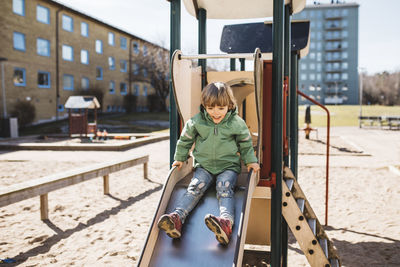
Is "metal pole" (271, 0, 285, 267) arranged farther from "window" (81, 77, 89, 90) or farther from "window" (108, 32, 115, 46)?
"window" (108, 32, 115, 46)

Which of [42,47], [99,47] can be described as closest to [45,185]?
[42,47]

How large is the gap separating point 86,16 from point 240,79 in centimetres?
3100

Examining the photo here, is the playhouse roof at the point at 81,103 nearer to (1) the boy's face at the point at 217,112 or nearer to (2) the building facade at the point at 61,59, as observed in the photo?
(2) the building facade at the point at 61,59

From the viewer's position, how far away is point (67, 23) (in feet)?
98.3

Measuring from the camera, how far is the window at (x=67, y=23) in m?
29.5

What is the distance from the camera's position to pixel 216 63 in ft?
175

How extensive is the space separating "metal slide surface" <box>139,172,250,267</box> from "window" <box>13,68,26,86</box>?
25432mm

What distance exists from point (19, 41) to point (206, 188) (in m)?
26.5

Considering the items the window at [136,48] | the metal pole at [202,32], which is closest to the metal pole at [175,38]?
the metal pole at [202,32]

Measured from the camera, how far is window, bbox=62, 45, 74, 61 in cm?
2960

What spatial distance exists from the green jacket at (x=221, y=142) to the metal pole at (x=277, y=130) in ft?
0.93

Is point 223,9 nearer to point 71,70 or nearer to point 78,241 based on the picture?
point 78,241

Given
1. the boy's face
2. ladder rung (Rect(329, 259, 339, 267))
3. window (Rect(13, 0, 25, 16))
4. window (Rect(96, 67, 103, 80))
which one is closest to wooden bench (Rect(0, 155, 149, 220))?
the boy's face

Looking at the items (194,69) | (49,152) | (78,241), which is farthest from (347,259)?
(49,152)
